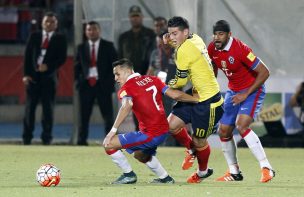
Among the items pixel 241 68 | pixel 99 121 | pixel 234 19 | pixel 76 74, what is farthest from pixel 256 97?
pixel 99 121

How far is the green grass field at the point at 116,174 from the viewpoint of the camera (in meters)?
13.2

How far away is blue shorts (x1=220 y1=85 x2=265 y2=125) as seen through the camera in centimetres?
1500

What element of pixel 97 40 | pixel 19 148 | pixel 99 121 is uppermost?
pixel 97 40

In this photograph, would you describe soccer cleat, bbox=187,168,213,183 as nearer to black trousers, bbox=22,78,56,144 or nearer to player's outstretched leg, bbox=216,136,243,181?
player's outstretched leg, bbox=216,136,243,181

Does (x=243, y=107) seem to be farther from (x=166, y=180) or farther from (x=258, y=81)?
(x=166, y=180)

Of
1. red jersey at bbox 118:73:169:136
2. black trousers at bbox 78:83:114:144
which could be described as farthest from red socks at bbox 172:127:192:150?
black trousers at bbox 78:83:114:144

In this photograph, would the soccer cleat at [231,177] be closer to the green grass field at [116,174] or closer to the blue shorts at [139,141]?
the green grass field at [116,174]

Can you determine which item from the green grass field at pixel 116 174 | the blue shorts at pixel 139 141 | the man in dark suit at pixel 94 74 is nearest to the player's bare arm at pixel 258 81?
the green grass field at pixel 116 174

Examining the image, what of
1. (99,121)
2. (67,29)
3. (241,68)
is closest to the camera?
(241,68)

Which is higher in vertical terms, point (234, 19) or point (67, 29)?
point (234, 19)

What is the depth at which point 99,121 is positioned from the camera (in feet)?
93.5

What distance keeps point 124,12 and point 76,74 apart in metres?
1.35

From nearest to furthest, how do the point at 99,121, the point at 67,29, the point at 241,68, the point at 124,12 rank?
1. the point at 241,68
2. the point at 124,12
3. the point at 99,121
4. the point at 67,29

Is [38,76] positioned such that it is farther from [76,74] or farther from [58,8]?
[58,8]
